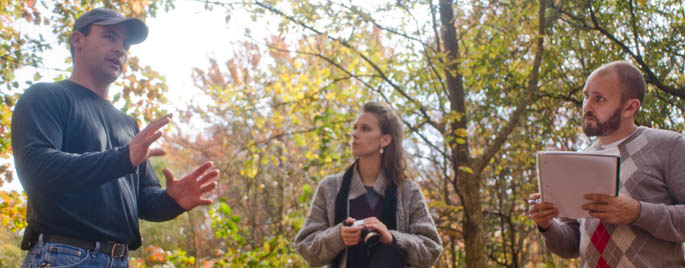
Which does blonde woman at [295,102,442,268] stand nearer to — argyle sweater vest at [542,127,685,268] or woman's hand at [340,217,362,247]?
woman's hand at [340,217,362,247]

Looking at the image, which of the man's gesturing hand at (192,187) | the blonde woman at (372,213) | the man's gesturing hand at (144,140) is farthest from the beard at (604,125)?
the man's gesturing hand at (144,140)

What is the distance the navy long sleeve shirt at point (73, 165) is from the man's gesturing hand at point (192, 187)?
142 mm

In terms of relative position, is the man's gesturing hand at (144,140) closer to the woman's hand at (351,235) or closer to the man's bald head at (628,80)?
the woman's hand at (351,235)

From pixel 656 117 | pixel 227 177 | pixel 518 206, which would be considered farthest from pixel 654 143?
pixel 227 177

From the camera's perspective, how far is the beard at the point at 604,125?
1832 mm

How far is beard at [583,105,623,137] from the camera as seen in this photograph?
183 cm

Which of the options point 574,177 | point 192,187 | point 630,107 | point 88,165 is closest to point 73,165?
point 88,165

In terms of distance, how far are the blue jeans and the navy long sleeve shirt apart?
43 mm

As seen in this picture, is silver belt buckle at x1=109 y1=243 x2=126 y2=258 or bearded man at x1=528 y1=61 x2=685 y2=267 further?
bearded man at x1=528 y1=61 x2=685 y2=267

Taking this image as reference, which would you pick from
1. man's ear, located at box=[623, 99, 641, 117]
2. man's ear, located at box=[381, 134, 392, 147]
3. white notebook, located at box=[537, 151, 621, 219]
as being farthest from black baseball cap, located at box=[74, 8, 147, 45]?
man's ear, located at box=[623, 99, 641, 117]

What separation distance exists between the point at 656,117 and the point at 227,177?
6.60 metres

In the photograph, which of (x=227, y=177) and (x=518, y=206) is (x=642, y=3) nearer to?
(x=518, y=206)

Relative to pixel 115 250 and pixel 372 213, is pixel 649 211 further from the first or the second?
pixel 115 250

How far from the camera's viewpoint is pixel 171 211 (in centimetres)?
177
